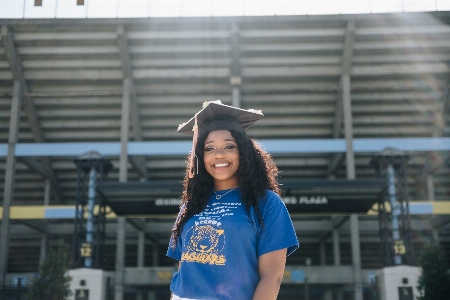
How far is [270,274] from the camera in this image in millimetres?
2207

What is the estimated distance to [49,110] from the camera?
2381 centimetres

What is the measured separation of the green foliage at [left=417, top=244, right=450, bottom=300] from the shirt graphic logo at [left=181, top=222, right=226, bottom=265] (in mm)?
13207

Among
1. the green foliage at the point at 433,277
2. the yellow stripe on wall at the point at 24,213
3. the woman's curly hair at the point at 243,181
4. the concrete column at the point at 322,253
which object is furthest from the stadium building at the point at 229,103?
the woman's curly hair at the point at 243,181

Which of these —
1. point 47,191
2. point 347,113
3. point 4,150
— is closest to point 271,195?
point 347,113

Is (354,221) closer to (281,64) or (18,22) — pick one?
(281,64)

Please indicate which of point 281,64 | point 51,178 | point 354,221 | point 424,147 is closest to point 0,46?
point 51,178

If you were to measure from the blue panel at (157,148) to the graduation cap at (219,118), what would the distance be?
19449 millimetres

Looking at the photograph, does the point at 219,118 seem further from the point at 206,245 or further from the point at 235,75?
the point at 235,75

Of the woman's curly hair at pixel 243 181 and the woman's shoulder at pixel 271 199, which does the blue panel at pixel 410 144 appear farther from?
the woman's shoulder at pixel 271 199

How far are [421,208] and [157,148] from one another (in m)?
11.3

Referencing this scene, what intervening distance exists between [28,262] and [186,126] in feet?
95.8

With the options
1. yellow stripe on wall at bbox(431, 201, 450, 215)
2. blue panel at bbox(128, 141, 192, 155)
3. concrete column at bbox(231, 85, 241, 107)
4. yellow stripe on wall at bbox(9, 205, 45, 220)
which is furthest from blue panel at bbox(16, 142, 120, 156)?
yellow stripe on wall at bbox(431, 201, 450, 215)

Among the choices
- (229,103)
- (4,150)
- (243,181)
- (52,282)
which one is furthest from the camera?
(229,103)

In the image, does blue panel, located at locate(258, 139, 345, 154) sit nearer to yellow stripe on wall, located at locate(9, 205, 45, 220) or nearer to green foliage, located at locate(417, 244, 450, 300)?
green foliage, located at locate(417, 244, 450, 300)
